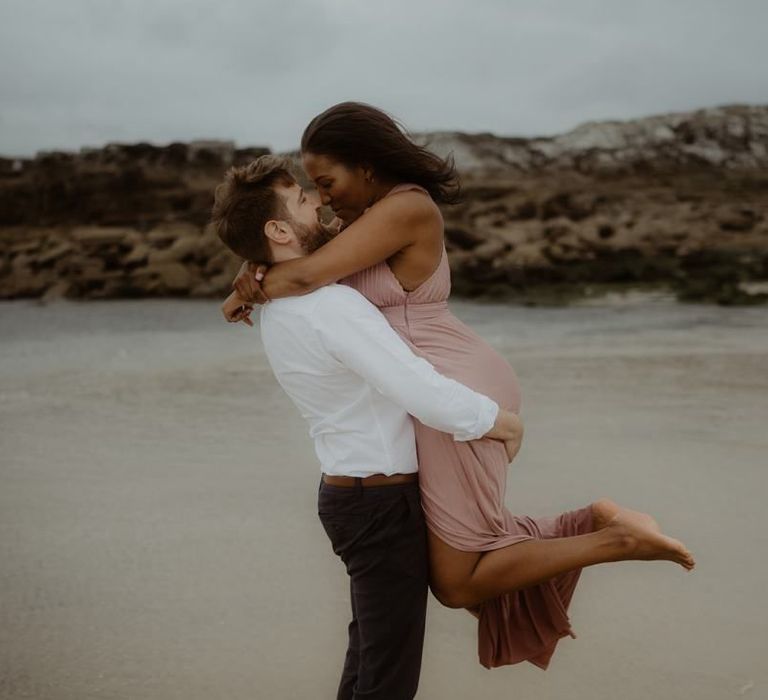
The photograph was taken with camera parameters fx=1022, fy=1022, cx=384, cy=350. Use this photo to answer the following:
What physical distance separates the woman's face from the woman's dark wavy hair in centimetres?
2

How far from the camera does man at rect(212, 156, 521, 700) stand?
7.54ft

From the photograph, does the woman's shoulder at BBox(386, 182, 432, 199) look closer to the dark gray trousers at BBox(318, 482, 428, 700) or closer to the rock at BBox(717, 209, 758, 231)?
the dark gray trousers at BBox(318, 482, 428, 700)

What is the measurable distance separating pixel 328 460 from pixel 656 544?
80 centimetres

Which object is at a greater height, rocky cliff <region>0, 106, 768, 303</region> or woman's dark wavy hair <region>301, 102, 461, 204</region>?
woman's dark wavy hair <region>301, 102, 461, 204</region>

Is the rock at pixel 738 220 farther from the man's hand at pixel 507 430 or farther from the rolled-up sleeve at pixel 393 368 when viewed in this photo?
the rolled-up sleeve at pixel 393 368

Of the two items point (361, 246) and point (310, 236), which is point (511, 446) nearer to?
point (361, 246)

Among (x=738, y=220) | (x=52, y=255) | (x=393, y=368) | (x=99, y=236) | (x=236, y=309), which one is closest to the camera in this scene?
(x=393, y=368)

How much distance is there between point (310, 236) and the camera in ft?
8.11

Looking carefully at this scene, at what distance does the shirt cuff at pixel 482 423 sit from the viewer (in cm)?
228

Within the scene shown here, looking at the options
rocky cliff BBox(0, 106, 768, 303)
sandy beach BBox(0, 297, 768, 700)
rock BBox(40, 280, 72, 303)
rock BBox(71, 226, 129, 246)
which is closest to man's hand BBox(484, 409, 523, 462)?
sandy beach BBox(0, 297, 768, 700)

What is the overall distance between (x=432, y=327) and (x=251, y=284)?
446 mm

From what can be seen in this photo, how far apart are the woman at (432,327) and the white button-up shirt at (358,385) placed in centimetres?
7

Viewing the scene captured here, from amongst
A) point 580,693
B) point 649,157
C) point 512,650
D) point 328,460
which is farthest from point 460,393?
point 649,157

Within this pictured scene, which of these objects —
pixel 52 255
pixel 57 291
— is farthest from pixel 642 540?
pixel 52 255
